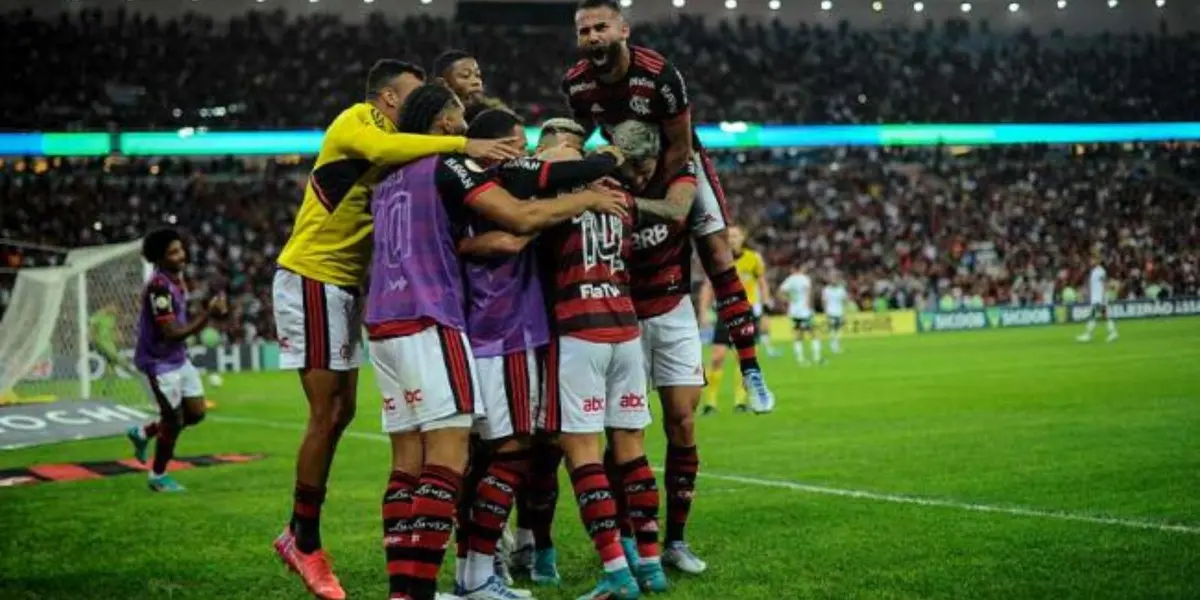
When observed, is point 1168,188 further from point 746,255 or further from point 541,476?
point 541,476

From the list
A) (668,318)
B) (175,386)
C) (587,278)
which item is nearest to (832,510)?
(668,318)

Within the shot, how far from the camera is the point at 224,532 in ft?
32.4

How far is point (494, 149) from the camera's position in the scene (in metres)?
6.66

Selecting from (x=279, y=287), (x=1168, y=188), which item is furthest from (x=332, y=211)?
(x=1168, y=188)

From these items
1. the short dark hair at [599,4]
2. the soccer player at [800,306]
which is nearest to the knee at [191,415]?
the short dark hair at [599,4]

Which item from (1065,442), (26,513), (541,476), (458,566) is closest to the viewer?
(458,566)

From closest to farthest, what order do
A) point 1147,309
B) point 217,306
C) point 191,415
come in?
point 217,306
point 191,415
point 1147,309

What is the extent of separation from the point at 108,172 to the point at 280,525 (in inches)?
1607

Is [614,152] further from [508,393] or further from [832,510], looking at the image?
[832,510]

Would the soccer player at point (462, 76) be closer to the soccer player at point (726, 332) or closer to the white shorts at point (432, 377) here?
the white shorts at point (432, 377)

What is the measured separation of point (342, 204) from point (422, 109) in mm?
994

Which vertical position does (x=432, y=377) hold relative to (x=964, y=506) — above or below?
above

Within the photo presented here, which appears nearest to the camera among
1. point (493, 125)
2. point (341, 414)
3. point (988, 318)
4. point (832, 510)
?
point (493, 125)

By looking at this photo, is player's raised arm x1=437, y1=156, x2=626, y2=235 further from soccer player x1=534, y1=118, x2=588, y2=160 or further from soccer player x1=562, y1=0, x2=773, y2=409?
soccer player x1=562, y1=0, x2=773, y2=409
